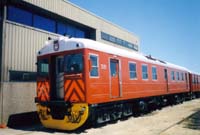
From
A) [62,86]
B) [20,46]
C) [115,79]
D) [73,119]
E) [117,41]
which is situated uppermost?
[117,41]

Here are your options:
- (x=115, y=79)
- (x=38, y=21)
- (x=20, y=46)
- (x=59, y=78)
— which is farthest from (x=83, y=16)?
(x=59, y=78)

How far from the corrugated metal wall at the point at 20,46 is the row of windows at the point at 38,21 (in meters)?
0.75

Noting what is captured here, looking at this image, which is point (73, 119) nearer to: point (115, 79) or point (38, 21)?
point (115, 79)

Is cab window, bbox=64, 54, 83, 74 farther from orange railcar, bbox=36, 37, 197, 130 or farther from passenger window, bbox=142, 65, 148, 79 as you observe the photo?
passenger window, bbox=142, 65, 148, 79

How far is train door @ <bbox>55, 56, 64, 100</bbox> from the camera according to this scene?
391 inches

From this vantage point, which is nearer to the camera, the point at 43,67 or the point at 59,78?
the point at 59,78

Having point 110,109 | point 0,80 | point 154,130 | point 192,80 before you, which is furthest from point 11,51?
point 192,80

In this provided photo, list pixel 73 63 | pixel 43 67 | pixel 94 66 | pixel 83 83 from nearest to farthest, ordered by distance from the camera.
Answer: pixel 83 83, pixel 73 63, pixel 94 66, pixel 43 67

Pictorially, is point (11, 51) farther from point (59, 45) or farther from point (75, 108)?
point (75, 108)

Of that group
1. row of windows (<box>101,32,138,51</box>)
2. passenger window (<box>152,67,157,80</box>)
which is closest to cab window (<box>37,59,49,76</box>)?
passenger window (<box>152,67,157,80</box>)

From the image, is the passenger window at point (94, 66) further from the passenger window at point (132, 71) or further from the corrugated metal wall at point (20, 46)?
the corrugated metal wall at point (20, 46)

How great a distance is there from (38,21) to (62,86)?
5.97 metres

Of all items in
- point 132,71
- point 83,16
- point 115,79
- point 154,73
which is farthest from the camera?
point 83,16

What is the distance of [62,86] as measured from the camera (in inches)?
389
